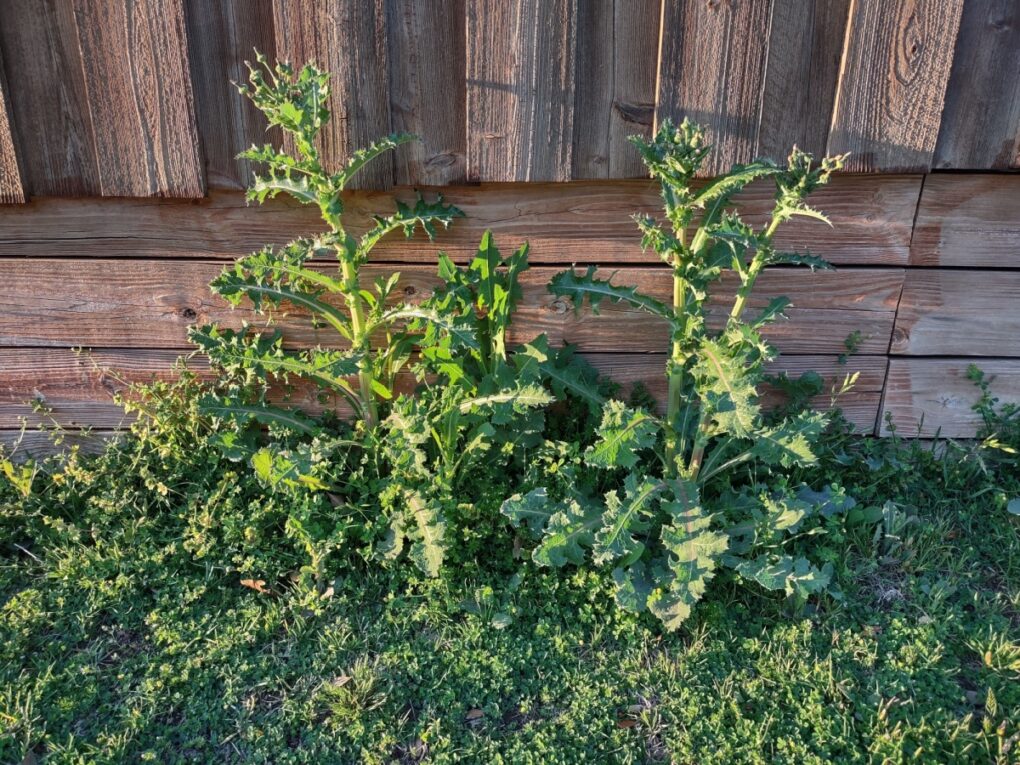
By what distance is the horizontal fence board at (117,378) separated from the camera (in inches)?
140

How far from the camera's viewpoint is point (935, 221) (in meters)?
3.32

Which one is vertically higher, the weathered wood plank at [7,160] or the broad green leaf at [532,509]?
the weathered wood plank at [7,160]

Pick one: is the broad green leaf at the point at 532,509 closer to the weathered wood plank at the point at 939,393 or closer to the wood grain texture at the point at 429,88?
the wood grain texture at the point at 429,88

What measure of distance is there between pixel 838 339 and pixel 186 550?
10.1 feet

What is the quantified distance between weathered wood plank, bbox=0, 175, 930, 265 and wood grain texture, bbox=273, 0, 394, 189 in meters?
0.26

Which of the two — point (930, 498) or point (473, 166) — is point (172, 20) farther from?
point (930, 498)

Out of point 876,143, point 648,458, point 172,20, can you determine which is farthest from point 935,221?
point 172,20

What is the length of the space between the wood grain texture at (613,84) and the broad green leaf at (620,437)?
3.31 ft

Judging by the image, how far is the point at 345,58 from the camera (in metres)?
2.95

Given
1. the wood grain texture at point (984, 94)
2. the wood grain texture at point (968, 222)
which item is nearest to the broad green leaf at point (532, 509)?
the wood grain texture at point (968, 222)

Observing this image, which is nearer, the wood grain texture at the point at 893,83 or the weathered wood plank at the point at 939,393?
the wood grain texture at the point at 893,83

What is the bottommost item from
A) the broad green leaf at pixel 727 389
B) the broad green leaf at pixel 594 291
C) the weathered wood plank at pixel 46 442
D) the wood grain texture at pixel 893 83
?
the weathered wood plank at pixel 46 442

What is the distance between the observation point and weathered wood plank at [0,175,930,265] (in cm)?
326

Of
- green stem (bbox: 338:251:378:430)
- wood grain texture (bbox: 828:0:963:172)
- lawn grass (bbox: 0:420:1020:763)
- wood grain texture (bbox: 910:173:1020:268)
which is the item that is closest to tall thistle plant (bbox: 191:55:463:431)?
green stem (bbox: 338:251:378:430)
